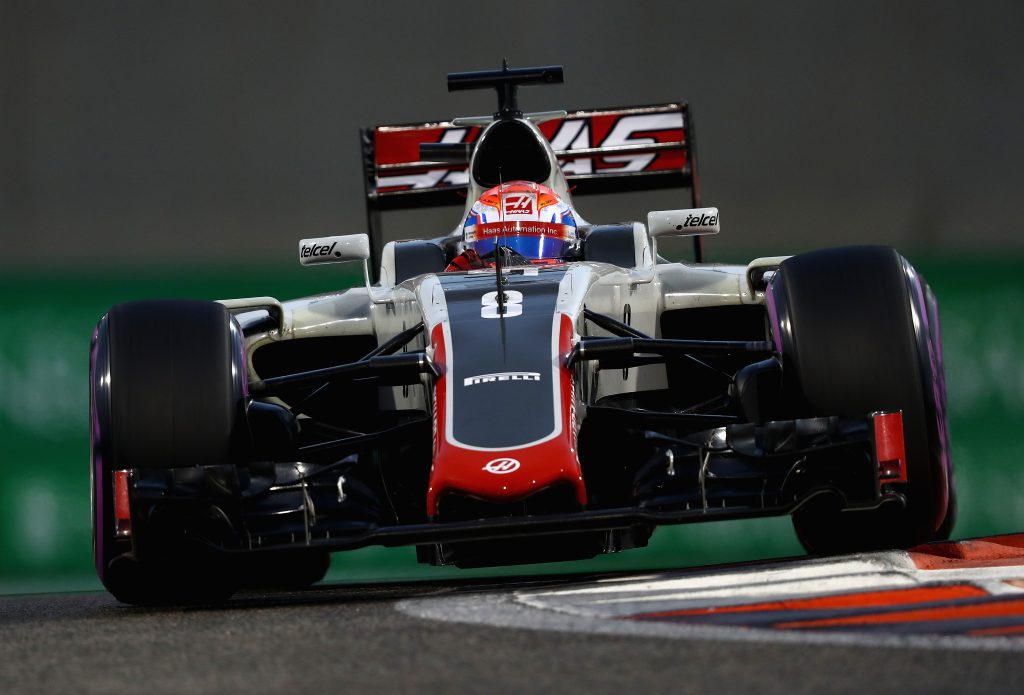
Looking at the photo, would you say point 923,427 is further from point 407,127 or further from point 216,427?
point 407,127

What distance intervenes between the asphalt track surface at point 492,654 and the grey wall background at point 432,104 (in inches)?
238

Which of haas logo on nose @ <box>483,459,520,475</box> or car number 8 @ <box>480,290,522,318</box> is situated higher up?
car number 8 @ <box>480,290,522,318</box>

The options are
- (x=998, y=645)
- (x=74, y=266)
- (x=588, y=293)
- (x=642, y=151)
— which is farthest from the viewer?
(x=74, y=266)

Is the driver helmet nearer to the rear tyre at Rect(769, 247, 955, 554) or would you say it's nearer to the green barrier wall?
the rear tyre at Rect(769, 247, 955, 554)

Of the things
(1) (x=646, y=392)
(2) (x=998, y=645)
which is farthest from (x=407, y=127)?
(2) (x=998, y=645)

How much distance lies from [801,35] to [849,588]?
6774 millimetres

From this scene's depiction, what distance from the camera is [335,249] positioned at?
5.10 meters

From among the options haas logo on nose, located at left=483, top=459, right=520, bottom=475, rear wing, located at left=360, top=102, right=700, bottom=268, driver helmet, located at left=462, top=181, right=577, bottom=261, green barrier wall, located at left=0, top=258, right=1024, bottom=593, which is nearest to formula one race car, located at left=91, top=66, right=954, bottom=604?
haas logo on nose, located at left=483, top=459, right=520, bottom=475

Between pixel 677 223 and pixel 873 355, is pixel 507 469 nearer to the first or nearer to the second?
pixel 873 355

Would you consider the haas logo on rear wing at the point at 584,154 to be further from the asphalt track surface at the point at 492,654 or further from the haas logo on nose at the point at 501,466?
the asphalt track surface at the point at 492,654

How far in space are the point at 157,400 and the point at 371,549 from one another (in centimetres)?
421

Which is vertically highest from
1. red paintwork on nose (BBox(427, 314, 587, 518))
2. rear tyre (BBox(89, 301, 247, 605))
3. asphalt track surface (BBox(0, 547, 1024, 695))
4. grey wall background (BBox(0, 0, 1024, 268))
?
grey wall background (BBox(0, 0, 1024, 268))

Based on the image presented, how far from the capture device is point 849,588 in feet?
10.3

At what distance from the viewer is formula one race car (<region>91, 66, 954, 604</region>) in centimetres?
357
